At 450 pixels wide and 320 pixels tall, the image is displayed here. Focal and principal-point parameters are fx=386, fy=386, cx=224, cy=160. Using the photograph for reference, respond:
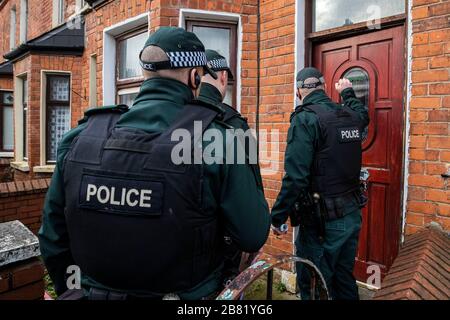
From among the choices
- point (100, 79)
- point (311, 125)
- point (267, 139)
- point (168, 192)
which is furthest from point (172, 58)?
point (100, 79)

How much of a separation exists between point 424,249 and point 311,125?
1.05m

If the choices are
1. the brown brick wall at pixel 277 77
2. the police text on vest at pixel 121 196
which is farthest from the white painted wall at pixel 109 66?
the police text on vest at pixel 121 196

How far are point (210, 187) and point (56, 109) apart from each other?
7.54m

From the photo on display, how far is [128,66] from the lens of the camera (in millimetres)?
5285

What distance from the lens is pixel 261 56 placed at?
409cm

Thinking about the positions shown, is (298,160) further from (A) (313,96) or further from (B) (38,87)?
(B) (38,87)

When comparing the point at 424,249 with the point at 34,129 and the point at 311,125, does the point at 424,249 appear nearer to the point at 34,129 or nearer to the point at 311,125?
the point at 311,125

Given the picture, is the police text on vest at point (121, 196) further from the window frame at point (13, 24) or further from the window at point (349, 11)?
the window frame at point (13, 24)

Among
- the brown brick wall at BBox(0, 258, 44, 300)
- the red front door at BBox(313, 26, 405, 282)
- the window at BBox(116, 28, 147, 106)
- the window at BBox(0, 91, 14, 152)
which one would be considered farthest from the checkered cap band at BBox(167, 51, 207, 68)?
the window at BBox(0, 91, 14, 152)

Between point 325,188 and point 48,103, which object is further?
point 48,103

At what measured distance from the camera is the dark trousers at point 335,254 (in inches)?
109

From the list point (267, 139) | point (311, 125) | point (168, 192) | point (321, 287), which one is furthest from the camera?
point (267, 139)

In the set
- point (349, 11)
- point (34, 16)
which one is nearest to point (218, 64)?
point (349, 11)

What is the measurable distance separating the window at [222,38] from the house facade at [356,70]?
1 cm
